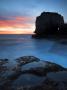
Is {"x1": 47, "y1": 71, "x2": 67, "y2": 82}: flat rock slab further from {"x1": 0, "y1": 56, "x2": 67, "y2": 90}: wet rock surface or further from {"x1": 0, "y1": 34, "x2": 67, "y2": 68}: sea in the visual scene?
{"x1": 0, "y1": 34, "x2": 67, "y2": 68}: sea

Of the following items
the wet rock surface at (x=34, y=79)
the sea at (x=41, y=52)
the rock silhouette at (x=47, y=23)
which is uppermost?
the rock silhouette at (x=47, y=23)

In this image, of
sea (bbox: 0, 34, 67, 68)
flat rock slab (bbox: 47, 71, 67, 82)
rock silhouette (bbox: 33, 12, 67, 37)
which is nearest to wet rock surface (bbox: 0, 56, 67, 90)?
flat rock slab (bbox: 47, 71, 67, 82)

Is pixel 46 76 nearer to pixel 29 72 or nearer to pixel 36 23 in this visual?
pixel 29 72

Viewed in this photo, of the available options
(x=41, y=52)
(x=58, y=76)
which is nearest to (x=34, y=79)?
(x=58, y=76)

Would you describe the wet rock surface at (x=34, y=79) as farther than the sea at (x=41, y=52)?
No

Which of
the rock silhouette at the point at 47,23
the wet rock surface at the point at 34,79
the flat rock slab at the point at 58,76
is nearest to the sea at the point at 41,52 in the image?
the flat rock slab at the point at 58,76

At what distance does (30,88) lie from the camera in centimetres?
599

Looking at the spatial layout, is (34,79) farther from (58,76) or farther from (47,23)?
(47,23)

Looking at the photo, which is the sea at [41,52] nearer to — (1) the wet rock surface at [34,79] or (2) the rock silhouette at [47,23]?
(1) the wet rock surface at [34,79]

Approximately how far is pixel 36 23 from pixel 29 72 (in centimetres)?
6806

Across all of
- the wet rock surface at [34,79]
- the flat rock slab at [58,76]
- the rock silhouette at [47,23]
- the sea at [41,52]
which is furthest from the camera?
the rock silhouette at [47,23]

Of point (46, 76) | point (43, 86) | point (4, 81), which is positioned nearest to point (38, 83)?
point (43, 86)

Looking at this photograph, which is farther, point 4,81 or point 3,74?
point 3,74

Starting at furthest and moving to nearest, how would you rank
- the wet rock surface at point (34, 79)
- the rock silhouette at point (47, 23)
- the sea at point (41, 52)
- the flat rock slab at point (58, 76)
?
the rock silhouette at point (47, 23), the sea at point (41, 52), the flat rock slab at point (58, 76), the wet rock surface at point (34, 79)
